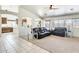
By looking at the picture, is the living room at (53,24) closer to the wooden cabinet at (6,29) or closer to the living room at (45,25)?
the living room at (45,25)

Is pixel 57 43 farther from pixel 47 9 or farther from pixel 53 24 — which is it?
pixel 47 9

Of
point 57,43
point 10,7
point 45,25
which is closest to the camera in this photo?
point 10,7

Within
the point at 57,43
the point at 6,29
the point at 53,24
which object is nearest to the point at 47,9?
the point at 53,24

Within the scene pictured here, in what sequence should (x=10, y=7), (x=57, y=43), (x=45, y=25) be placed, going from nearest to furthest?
1. (x=10, y=7)
2. (x=45, y=25)
3. (x=57, y=43)

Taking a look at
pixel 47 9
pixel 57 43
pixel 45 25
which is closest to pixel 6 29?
pixel 45 25

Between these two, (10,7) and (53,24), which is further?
(53,24)

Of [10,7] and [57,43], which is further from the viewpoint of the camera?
[57,43]

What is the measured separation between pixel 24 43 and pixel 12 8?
1656mm

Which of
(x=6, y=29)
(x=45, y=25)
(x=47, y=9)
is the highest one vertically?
(x=47, y=9)

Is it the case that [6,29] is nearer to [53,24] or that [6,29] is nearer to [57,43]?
[53,24]

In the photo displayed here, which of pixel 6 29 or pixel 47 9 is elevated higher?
pixel 47 9
